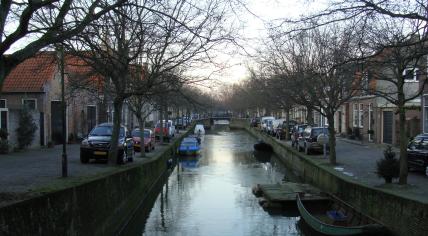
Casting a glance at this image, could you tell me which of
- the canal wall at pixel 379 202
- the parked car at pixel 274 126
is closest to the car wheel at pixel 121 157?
the canal wall at pixel 379 202

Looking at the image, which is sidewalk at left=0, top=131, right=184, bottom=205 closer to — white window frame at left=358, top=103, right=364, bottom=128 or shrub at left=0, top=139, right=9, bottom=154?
shrub at left=0, top=139, right=9, bottom=154

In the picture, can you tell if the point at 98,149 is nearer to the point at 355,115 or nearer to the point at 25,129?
the point at 25,129

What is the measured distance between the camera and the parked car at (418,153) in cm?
2041

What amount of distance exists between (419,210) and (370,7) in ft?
17.6

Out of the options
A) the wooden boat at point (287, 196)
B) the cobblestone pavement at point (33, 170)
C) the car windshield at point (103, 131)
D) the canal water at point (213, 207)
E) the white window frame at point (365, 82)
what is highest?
the white window frame at point (365, 82)

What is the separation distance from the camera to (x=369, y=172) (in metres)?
22.5

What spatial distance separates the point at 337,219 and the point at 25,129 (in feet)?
67.3

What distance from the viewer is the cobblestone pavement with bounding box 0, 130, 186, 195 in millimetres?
15405

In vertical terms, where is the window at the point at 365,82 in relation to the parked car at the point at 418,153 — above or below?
above

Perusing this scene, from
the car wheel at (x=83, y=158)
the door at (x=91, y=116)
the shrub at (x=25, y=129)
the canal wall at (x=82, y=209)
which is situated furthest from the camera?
the door at (x=91, y=116)

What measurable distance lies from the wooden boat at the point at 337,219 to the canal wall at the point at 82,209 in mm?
6024

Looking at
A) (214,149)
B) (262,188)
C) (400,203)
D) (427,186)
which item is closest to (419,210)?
(400,203)

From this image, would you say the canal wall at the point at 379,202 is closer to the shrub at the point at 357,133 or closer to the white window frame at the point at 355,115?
the shrub at the point at 357,133

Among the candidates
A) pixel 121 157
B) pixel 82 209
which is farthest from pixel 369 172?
pixel 82 209
